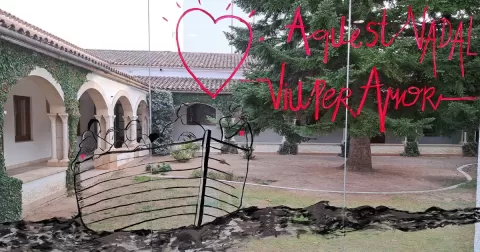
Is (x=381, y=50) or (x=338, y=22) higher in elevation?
(x=338, y=22)

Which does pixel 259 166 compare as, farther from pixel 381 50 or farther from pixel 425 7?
pixel 425 7

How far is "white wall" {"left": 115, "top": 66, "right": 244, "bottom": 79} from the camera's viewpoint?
2.69 metres

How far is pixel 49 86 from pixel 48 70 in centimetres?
16

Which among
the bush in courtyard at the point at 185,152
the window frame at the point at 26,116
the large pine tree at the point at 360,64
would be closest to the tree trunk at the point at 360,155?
the large pine tree at the point at 360,64

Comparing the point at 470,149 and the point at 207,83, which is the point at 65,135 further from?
the point at 470,149

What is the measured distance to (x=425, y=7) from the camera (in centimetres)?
286

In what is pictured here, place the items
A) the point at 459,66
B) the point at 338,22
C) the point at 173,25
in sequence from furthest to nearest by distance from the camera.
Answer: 1. the point at 459,66
2. the point at 338,22
3. the point at 173,25

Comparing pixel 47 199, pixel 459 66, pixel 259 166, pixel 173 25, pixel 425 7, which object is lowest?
pixel 47 199

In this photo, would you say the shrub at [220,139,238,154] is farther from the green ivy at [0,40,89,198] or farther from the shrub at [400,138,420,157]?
the shrub at [400,138,420,157]

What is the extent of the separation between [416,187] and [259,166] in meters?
1.67

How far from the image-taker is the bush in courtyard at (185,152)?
2568mm

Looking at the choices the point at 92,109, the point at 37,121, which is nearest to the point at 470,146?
the point at 92,109

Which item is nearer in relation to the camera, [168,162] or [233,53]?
[168,162]

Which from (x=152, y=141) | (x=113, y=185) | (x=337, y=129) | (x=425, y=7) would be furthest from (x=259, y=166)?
(x=425, y=7)
